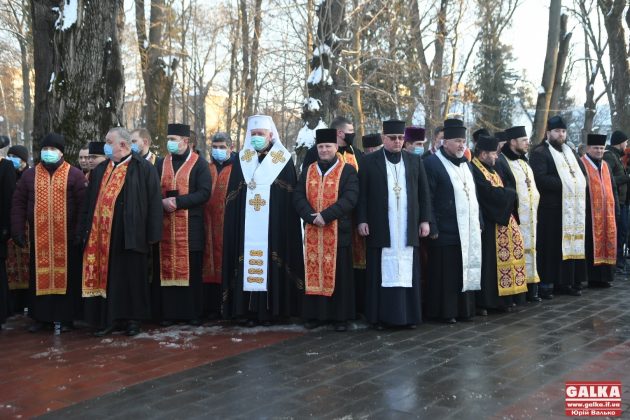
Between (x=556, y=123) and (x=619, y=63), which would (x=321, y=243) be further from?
(x=619, y=63)

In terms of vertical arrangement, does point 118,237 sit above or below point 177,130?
below

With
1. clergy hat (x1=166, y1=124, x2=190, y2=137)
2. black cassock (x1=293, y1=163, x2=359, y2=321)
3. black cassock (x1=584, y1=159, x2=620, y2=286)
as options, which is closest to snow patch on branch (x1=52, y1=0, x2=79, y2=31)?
clergy hat (x1=166, y1=124, x2=190, y2=137)

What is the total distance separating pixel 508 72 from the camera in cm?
4047

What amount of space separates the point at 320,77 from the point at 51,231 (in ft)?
18.7

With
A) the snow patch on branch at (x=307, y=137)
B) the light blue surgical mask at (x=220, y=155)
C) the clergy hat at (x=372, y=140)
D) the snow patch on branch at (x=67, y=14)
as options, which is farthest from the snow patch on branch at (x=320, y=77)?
the snow patch on branch at (x=67, y=14)

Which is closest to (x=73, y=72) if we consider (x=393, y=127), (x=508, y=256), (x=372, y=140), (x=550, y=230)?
(x=372, y=140)

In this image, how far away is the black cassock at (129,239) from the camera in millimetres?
6496

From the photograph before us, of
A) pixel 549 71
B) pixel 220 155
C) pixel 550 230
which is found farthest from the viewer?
pixel 549 71

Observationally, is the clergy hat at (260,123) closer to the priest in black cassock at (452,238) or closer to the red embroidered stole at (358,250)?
the red embroidered stole at (358,250)

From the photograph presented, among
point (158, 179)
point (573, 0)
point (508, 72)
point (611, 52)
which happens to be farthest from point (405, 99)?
point (508, 72)

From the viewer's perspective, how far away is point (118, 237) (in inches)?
258

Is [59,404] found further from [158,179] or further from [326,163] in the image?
[326,163]

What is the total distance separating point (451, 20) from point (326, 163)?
51.0 feet

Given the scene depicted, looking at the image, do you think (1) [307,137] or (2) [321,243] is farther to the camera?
(1) [307,137]
